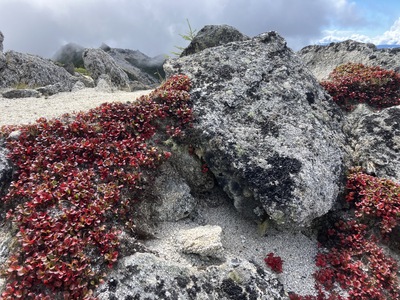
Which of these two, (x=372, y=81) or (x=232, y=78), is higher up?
(x=372, y=81)

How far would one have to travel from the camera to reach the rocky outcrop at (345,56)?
18.6 m

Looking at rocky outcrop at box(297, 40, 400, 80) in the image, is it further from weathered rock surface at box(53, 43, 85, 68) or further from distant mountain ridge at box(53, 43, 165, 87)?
weathered rock surface at box(53, 43, 85, 68)

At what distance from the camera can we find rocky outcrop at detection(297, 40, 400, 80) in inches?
733

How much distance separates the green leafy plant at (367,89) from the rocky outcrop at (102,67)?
1694 cm

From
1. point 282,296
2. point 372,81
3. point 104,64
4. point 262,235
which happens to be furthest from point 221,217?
point 104,64

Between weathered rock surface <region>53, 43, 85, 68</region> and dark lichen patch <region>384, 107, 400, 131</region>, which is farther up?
weathered rock surface <region>53, 43, 85, 68</region>

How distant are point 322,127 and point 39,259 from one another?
9.84 m

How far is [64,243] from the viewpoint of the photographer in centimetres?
680

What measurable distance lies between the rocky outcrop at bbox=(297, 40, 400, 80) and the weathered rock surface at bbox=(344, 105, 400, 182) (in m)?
7.55

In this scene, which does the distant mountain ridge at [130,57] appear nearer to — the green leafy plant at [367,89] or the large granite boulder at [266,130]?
the green leafy plant at [367,89]

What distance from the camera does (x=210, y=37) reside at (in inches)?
846

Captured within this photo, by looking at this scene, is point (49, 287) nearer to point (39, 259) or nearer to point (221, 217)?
point (39, 259)

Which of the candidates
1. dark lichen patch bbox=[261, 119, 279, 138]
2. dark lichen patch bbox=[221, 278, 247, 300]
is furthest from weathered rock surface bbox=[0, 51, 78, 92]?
dark lichen patch bbox=[221, 278, 247, 300]

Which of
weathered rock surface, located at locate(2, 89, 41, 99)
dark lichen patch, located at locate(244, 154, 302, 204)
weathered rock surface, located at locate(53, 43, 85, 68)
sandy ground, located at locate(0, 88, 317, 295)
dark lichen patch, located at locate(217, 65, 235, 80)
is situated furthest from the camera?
weathered rock surface, located at locate(53, 43, 85, 68)
